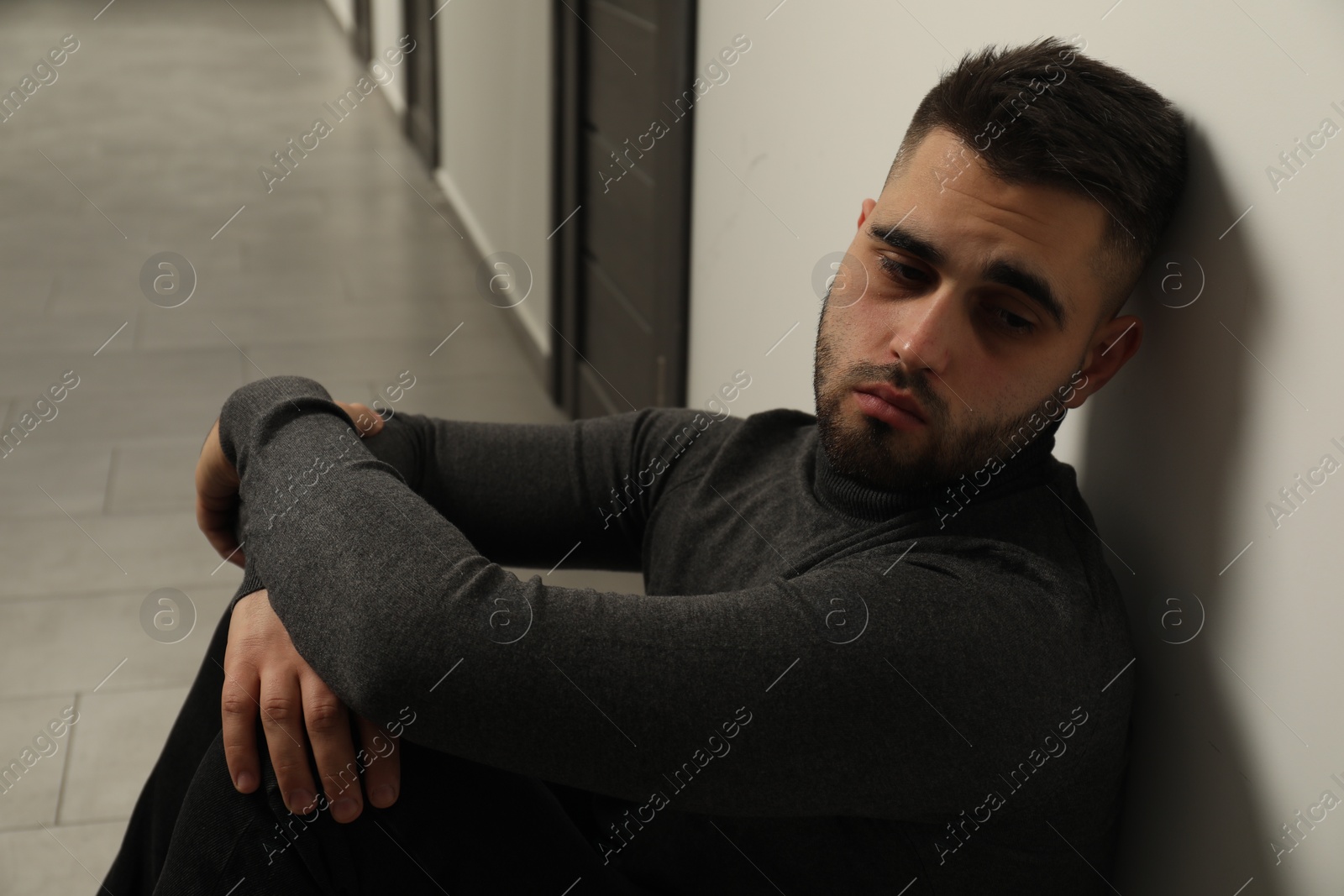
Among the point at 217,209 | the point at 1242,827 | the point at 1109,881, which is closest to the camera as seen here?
the point at 1242,827

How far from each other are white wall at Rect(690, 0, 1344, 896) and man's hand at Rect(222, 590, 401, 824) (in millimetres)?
693

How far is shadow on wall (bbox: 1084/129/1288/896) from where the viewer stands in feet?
3.16

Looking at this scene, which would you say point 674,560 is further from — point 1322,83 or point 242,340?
point 242,340

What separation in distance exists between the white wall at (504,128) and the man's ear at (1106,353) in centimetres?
239

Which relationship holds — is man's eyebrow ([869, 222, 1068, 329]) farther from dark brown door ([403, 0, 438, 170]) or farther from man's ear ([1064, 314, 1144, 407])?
dark brown door ([403, 0, 438, 170])

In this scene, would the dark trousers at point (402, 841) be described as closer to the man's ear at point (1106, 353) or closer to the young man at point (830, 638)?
the young man at point (830, 638)

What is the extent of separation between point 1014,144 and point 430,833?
0.78 meters

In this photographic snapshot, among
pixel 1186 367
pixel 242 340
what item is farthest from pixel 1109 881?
pixel 242 340

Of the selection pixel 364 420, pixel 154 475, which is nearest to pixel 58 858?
pixel 364 420

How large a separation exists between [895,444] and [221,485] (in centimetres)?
76

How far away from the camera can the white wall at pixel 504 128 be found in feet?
11.0

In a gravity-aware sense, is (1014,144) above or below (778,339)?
above

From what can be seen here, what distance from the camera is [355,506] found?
3.18 ft

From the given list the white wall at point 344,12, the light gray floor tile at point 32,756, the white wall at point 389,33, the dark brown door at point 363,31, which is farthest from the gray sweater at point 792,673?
the white wall at point 344,12
